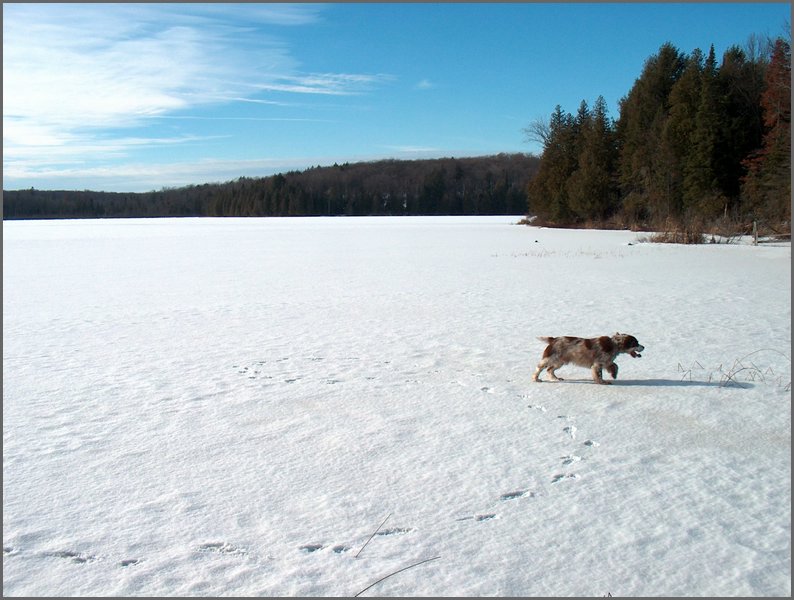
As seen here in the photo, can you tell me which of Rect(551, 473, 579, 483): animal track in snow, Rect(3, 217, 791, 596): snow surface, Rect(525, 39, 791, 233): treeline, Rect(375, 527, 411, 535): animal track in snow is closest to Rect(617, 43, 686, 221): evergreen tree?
Rect(525, 39, 791, 233): treeline

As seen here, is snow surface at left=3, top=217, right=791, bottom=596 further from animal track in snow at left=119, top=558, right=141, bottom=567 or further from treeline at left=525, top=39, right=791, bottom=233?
treeline at left=525, top=39, right=791, bottom=233

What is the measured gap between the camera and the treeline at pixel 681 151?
28719 mm

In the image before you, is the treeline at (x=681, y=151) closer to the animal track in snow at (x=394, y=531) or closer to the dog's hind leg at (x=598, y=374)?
the dog's hind leg at (x=598, y=374)

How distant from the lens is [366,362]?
21.2 feet

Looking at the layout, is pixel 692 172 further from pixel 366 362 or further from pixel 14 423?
pixel 14 423

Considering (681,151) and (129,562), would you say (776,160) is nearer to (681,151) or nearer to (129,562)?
(681,151)

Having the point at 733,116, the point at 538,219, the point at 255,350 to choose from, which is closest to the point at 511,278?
the point at 255,350

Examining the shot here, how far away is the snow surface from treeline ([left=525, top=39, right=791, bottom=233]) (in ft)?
74.8

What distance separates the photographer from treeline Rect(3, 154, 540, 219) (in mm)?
103625

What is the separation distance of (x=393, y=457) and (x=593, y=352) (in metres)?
2.25

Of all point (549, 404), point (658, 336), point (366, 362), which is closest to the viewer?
point (549, 404)

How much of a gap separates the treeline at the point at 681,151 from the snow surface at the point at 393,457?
22803 millimetres

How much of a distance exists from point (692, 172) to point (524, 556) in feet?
116

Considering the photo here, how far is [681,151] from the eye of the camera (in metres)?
35.2
